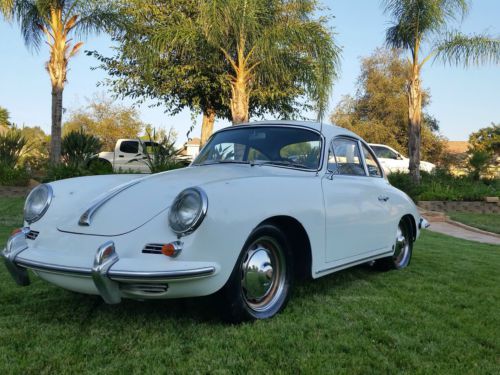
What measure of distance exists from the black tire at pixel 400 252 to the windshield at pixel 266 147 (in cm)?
160

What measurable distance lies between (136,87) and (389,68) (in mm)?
21189

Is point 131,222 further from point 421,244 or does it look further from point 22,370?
point 421,244

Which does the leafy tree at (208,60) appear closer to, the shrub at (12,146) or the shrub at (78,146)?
the shrub at (78,146)

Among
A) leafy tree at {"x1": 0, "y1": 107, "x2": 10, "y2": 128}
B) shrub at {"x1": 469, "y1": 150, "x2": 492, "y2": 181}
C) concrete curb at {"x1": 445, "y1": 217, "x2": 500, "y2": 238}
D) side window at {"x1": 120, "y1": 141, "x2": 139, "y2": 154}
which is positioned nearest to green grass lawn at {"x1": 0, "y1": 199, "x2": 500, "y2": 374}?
concrete curb at {"x1": 445, "y1": 217, "x2": 500, "y2": 238}

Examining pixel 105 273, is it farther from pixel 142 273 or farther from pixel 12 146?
pixel 12 146

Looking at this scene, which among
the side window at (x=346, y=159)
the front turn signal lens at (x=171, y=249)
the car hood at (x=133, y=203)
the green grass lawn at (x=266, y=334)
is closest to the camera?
the green grass lawn at (x=266, y=334)

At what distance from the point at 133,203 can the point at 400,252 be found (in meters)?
3.28

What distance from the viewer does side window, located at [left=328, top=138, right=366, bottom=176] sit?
3975mm

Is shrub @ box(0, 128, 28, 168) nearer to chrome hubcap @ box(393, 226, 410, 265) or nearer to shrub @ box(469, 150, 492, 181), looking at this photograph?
chrome hubcap @ box(393, 226, 410, 265)

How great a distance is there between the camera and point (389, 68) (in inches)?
1270

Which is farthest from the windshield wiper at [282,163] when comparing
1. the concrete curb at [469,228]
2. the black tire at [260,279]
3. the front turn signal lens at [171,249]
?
the concrete curb at [469,228]

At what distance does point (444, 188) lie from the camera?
15.0 m

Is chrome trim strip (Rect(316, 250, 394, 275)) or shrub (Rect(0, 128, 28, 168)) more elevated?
shrub (Rect(0, 128, 28, 168))

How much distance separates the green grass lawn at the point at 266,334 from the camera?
237 cm
